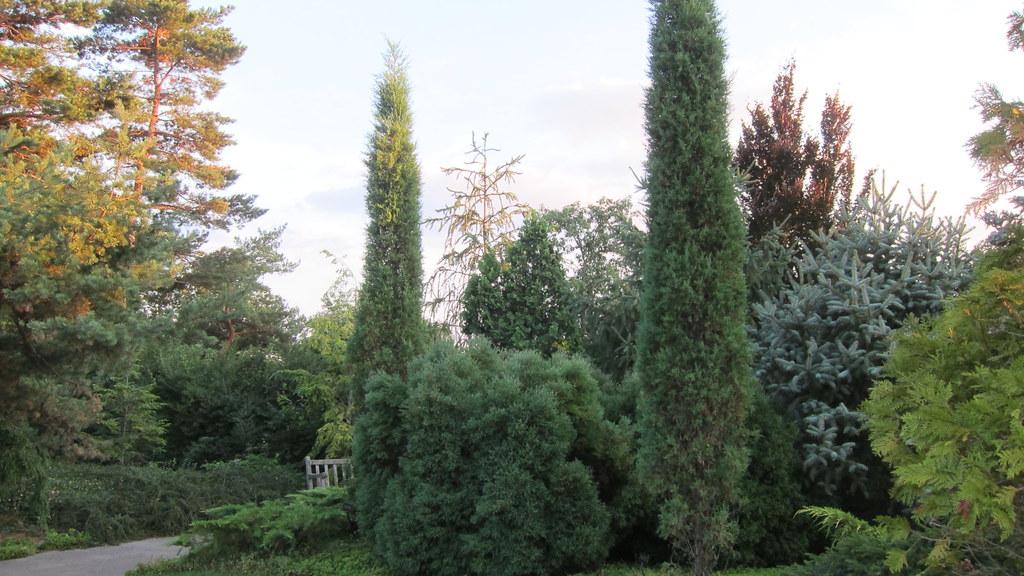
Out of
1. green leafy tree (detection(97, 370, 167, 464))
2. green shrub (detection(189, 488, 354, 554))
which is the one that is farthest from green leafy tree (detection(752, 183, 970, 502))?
green leafy tree (detection(97, 370, 167, 464))

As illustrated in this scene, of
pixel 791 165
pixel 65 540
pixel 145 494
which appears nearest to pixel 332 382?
pixel 145 494

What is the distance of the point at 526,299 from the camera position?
1134 cm

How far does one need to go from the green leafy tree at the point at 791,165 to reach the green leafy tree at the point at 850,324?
7.58ft

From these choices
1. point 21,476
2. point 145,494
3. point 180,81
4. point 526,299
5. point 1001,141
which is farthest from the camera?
point 180,81

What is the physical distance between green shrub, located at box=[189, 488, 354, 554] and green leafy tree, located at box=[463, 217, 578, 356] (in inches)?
119

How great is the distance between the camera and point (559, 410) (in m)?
7.52

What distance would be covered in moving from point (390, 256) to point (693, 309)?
4630mm

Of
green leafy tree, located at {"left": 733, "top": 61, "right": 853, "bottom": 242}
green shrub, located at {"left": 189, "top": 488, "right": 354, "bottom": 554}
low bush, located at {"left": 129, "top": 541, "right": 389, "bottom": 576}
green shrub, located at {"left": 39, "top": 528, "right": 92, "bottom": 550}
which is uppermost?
green leafy tree, located at {"left": 733, "top": 61, "right": 853, "bottom": 242}

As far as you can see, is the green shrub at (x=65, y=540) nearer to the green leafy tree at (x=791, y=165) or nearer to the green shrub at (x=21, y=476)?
the green shrub at (x=21, y=476)

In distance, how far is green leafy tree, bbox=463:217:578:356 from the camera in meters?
11.3

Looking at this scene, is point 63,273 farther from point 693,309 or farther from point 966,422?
point 966,422

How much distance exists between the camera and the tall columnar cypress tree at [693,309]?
6461 millimetres

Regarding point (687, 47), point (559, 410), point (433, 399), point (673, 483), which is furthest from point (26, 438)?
point (687, 47)

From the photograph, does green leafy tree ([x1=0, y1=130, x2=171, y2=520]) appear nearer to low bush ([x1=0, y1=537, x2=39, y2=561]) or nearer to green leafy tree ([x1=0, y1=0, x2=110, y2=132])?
low bush ([x1=0, y1=537, x2=39, y2=561])
